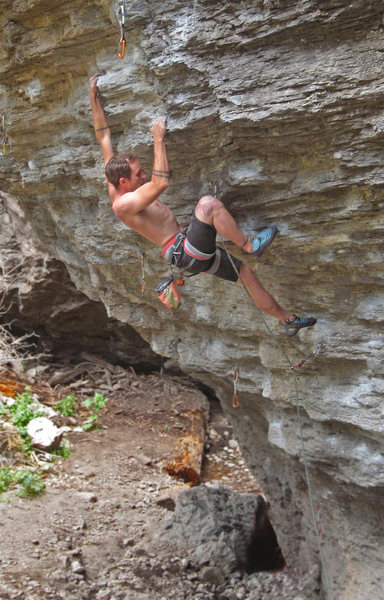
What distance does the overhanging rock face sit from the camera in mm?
2723

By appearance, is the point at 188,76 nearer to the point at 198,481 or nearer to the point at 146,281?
the point at 146,281

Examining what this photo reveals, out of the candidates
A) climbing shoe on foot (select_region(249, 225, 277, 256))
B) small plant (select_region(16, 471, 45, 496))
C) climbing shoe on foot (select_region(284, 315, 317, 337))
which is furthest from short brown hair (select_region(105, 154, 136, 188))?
small plant (select_region(16, 471, 45, 496))

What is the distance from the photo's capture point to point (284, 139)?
2.94m

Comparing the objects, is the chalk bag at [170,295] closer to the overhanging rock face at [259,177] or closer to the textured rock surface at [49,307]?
the overhanging rock face at [259,177]

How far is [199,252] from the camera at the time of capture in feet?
11.2

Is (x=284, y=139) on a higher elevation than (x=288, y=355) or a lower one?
higher

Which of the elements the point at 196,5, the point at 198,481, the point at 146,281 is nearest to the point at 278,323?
the point at 146,281

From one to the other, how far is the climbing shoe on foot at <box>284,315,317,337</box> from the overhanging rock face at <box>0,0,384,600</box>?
79 mm

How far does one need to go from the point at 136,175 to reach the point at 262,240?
33.4 inches

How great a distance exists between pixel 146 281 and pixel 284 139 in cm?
203

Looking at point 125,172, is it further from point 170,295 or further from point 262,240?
point 262,240

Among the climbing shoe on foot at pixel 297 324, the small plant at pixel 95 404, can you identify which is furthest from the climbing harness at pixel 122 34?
the small plant at pixel 95 404

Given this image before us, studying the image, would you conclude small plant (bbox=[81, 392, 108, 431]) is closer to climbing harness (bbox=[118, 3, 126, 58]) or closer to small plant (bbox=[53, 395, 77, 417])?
small plant (bbox=[53, 395, 77, 417])

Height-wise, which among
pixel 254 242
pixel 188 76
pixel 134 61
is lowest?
pixel 254 242
